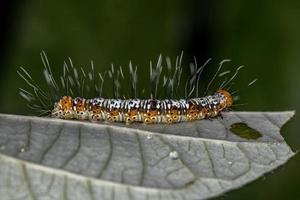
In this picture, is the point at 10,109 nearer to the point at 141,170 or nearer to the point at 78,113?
the point at 78,113

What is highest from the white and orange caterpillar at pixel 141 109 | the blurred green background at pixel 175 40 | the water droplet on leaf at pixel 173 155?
the blurred green background at pixel 175 40

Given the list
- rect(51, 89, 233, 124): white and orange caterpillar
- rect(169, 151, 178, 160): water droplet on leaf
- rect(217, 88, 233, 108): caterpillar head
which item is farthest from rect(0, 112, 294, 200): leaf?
rect(217, 88, 233, 108): caterpillar head

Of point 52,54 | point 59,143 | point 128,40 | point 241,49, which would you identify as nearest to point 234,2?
point 241,49

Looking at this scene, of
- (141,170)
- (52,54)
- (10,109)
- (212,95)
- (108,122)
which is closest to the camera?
(141,170)

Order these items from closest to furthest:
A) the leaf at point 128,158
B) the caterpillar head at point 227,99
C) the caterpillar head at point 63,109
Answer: the leaf at point 128,158 → the caterpillar head at point 63,109 → the caterpillar head at point 227,99

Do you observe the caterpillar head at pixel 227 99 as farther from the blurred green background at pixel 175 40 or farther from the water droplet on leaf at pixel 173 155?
the water droplet on leaf at pixel 173 155

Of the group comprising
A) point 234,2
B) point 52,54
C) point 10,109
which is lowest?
point 10,109

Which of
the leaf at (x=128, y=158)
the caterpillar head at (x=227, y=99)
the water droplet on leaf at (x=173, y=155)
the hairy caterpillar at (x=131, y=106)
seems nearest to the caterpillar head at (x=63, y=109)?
the hairy caterpillar at (x=131, y=106)
